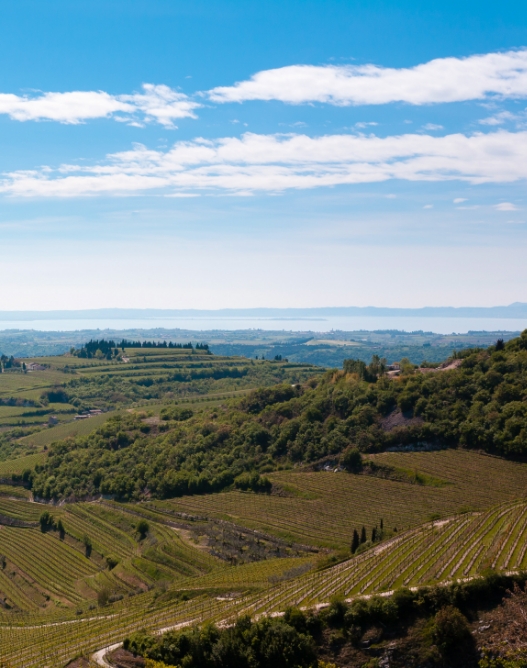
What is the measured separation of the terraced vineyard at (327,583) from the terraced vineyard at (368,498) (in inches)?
367

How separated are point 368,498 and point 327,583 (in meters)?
29.3

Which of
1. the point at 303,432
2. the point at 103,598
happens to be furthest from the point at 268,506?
the point at 103,598

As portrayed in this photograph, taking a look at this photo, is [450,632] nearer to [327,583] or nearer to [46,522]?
[327,583]

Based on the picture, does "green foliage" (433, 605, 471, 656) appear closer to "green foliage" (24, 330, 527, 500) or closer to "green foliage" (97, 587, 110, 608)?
"green foliage" (97, 587, 110, 608)

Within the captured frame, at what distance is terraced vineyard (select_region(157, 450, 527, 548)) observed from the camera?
6969 cm

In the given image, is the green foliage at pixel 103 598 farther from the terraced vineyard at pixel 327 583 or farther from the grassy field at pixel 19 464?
the grassy field at pixel 19 464

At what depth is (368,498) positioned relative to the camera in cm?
7700

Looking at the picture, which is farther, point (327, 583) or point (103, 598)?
point (103, 598)

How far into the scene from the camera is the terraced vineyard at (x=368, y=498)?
229ft

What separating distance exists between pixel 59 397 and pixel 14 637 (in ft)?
478

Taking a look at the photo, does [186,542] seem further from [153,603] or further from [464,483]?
[464,483]

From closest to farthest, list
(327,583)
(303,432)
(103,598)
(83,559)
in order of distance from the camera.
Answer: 1. (327,583)
2. (103,598)
3. (83,559)
4. (303,432)

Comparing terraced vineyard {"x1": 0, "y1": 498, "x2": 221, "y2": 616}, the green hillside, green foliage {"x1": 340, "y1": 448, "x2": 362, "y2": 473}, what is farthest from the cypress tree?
green foliage {"x1": 340, "y1": 448, "x2": 362, "y2": 473}

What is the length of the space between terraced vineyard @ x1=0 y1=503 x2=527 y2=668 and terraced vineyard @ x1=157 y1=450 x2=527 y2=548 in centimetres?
932
